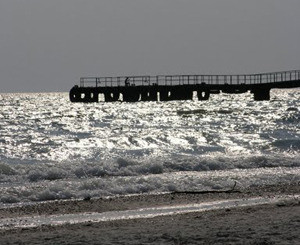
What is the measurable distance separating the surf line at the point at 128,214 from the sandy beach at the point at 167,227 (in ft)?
1.16

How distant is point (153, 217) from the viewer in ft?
42.7

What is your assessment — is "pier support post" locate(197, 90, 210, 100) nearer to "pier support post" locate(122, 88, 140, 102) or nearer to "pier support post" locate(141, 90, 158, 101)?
"pier support post" locate(141, 90, 158, 101)

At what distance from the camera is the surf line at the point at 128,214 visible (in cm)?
1263

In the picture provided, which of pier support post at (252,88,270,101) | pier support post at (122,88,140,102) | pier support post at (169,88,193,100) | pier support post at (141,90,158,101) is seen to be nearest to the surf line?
pier support post at (122,88,140,102)

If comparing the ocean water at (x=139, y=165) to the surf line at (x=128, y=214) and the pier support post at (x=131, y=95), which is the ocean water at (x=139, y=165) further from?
the pier support post at (x=131, y=95)

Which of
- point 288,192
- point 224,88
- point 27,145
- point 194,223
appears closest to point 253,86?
point 224,88

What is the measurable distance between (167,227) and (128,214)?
2.35m

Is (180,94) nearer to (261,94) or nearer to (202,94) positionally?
(202,94)

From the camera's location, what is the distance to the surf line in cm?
1263

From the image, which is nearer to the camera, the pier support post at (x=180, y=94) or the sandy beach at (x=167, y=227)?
the sandy beach at (x=167, y=227)

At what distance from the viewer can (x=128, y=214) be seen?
44.7ft

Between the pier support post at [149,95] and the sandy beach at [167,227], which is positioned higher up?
the sandy beach at [167,227]

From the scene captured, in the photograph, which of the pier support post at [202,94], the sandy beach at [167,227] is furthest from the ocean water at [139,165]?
the pier support post at [202,94]

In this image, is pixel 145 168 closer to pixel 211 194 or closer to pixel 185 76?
pixel 211 194
